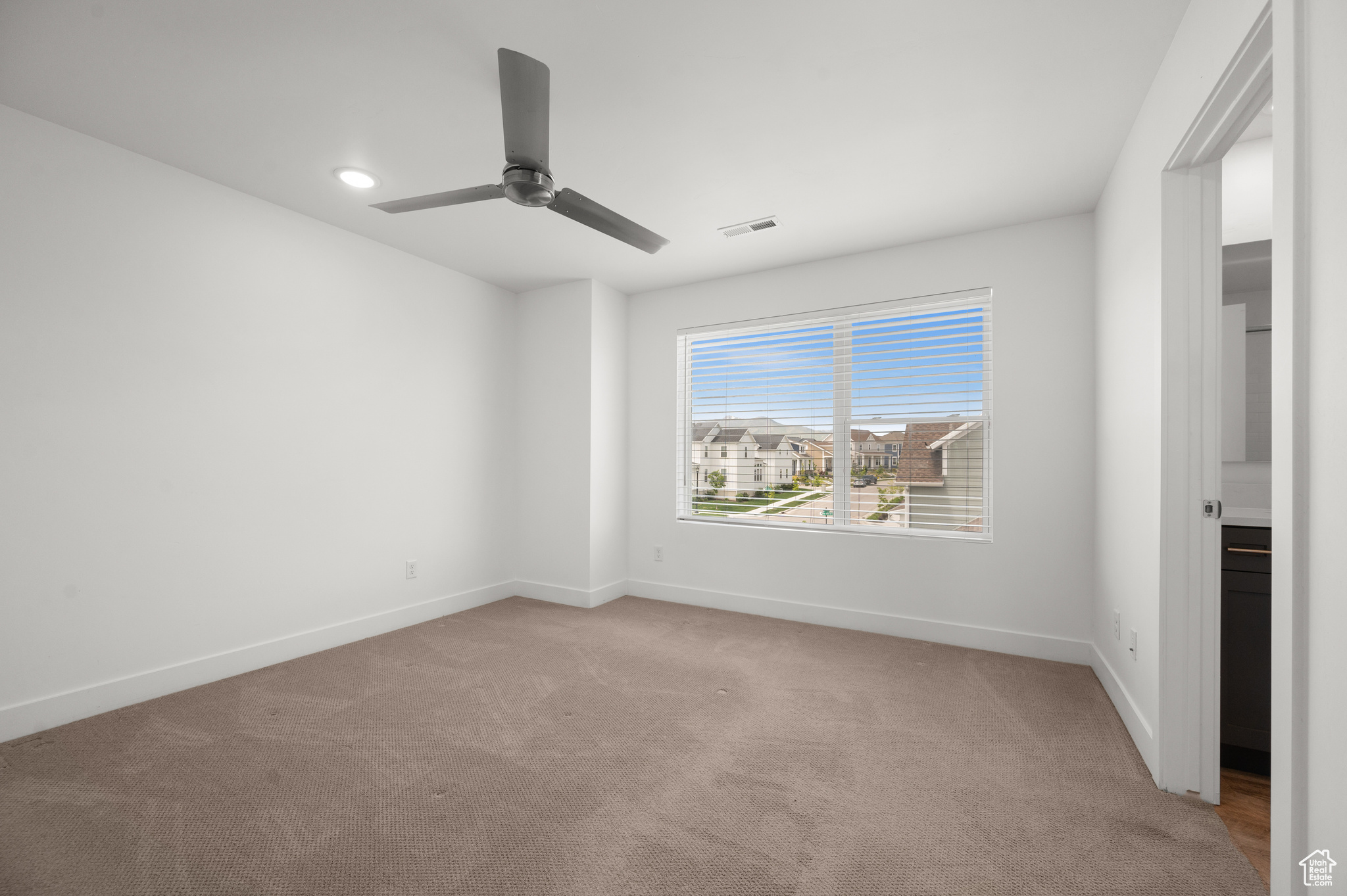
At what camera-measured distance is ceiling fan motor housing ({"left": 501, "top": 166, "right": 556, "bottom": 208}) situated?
1.96 meters

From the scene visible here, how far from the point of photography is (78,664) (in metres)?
2.44

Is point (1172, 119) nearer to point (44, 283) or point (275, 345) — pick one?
point (275, 345)

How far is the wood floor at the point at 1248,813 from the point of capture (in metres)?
1.68

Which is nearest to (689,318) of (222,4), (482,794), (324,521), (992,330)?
(992,330)

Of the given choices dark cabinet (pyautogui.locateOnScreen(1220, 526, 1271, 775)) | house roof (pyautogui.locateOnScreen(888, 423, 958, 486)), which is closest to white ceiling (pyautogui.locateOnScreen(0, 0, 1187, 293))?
house roof (pyautogui.locateOnScreen(888, 423, 958, 486))

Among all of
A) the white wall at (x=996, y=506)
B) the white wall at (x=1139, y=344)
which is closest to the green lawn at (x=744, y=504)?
the white wall at (x=996, y=506)

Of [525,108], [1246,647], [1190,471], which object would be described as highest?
[525,108]

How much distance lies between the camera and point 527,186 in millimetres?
1978

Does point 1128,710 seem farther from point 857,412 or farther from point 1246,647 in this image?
point 857,412

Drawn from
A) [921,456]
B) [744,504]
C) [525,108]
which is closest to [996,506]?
[921,456]

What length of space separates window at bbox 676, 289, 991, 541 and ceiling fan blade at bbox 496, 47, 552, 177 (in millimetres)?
2542

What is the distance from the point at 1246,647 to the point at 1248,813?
0.56 metres

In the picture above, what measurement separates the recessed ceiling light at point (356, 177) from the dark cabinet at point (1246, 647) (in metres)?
3.91

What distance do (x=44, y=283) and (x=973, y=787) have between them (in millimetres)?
4124
